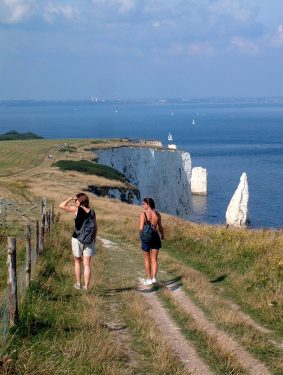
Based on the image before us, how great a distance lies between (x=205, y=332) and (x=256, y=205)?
65503 mm

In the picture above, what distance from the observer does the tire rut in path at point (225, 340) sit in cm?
782

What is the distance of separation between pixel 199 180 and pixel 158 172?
17637mm

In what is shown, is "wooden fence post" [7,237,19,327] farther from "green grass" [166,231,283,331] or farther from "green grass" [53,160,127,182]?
"green grass" [53,160,127,182]

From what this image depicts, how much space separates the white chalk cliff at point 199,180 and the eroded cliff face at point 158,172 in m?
3.82

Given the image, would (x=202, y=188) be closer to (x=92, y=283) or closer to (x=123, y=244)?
(x=123, y=244)

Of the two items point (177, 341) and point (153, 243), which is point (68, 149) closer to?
point (153, 243)

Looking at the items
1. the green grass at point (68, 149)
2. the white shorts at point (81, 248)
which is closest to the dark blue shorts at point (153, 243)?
the white shorts at point (81, 248)

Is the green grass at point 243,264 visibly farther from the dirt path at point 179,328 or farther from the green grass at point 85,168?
the green grass at point 85,168

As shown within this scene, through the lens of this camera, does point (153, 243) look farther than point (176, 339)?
Yes

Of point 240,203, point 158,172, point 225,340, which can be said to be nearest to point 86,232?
point 225,340

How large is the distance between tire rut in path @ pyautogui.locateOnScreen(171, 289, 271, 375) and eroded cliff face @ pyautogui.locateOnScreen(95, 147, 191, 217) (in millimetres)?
56813

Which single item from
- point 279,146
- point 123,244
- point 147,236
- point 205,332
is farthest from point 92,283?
point 279,146

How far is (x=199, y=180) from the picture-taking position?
94812mm

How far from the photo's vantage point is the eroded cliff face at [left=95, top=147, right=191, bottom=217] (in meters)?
72.4
